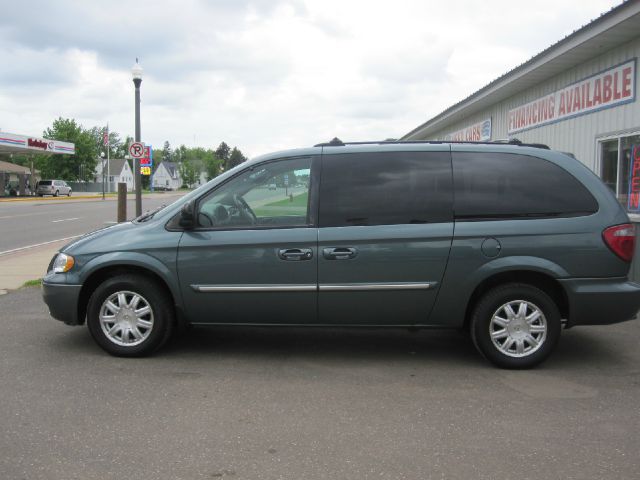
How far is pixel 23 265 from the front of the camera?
11227 mm

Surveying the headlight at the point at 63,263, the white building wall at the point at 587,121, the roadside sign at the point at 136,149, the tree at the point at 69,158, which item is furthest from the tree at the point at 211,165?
the headlight at the point at 63,263

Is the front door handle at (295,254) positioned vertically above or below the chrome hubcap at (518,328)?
above

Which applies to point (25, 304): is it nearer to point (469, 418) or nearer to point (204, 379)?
point (204, 379)

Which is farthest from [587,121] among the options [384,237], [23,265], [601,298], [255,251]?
[23,265]

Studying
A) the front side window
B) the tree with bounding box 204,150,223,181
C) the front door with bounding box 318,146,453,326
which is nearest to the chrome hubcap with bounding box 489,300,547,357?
the front door with bounding box 318,146,453,326

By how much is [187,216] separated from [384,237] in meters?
1.67

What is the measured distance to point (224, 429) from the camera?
380 cm

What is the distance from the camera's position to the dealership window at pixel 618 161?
9.17 meters

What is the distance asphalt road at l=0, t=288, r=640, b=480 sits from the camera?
3.33 meters

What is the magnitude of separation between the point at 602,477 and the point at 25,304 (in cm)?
689

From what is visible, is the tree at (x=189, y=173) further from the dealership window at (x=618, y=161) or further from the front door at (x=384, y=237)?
the front door at (x=384, y=237)

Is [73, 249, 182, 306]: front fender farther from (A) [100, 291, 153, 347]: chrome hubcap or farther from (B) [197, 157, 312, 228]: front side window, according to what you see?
(B) [197, 157, 312, 228]: front side window

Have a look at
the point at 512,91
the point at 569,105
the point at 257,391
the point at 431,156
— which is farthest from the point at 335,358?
the point at 512,91

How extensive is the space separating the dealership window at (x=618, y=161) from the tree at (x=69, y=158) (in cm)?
7363
